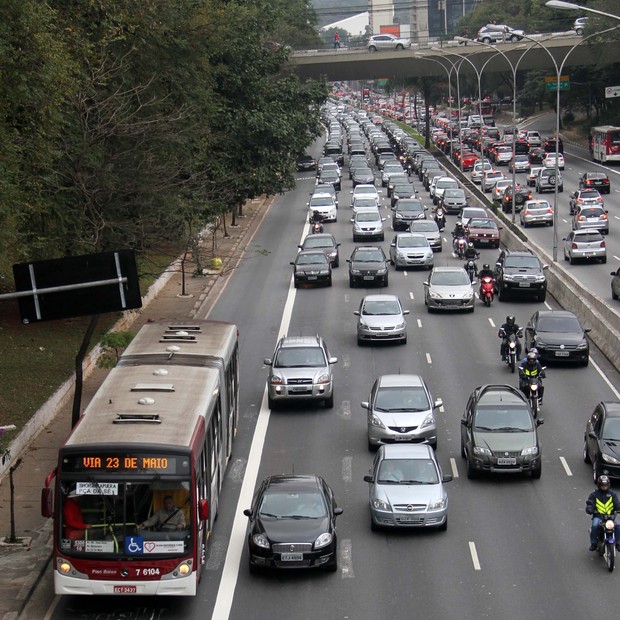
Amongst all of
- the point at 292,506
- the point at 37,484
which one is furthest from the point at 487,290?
the point at 292,506

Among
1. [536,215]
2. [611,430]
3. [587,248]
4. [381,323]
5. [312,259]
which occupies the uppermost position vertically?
[611,430]

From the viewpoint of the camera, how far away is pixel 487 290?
44031 mm

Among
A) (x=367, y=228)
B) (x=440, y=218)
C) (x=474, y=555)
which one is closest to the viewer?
(x=474, y=555)

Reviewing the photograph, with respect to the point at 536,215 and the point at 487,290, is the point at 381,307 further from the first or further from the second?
the point at 536,215

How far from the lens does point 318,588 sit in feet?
66.3

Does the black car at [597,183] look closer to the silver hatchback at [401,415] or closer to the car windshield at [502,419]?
the silver hatchback at [401,415]

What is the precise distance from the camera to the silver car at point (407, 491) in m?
22.5

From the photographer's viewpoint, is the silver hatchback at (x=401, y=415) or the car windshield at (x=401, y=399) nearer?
the silver hatchback at (x=401, y=415)

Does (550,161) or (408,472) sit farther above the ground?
(408,472)

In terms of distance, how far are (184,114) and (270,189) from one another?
45.7 feet

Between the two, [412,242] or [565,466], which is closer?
[565,466]

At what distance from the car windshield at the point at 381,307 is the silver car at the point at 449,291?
155 inches

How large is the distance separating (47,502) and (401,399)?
11568 millimetres

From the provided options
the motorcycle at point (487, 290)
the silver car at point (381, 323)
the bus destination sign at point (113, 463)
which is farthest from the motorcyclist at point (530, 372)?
the bus destination sign at point (113, 463)
